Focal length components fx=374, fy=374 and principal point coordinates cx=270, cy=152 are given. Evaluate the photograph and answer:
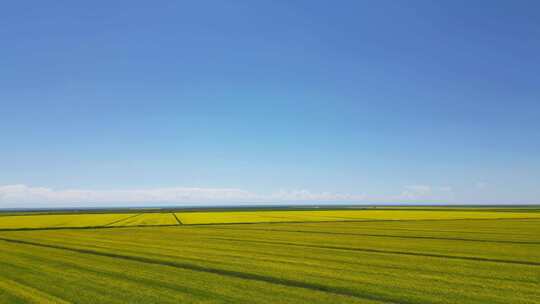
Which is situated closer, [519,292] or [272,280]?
[519,292]

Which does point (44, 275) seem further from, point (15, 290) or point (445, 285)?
point (445, 285)

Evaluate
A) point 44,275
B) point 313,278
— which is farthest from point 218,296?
point 44,275

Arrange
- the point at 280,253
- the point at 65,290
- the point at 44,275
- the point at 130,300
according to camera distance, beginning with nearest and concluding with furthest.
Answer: the point at 130,300 < the point at 65,290 < the point at 44,275 < the point at 280,253

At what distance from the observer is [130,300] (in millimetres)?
12523

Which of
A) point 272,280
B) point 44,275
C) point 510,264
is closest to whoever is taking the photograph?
point 272,280

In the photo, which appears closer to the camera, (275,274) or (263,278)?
(263,278)

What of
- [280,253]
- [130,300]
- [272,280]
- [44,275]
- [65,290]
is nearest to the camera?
[130,300]

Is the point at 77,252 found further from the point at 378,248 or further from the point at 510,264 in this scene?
the point at 510,264

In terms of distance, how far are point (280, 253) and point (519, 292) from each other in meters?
12.9

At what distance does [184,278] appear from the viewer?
51.8 feet

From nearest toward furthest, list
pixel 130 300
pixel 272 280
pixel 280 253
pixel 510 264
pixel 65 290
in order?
pixel 130 300 → pixel 65 290 → pixel 272 280 → pixel 510 264 → pixel 280 253

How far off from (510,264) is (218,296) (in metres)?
14.6

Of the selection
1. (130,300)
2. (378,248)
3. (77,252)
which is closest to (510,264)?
(378,248)

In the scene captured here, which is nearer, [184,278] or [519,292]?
[519,292]
